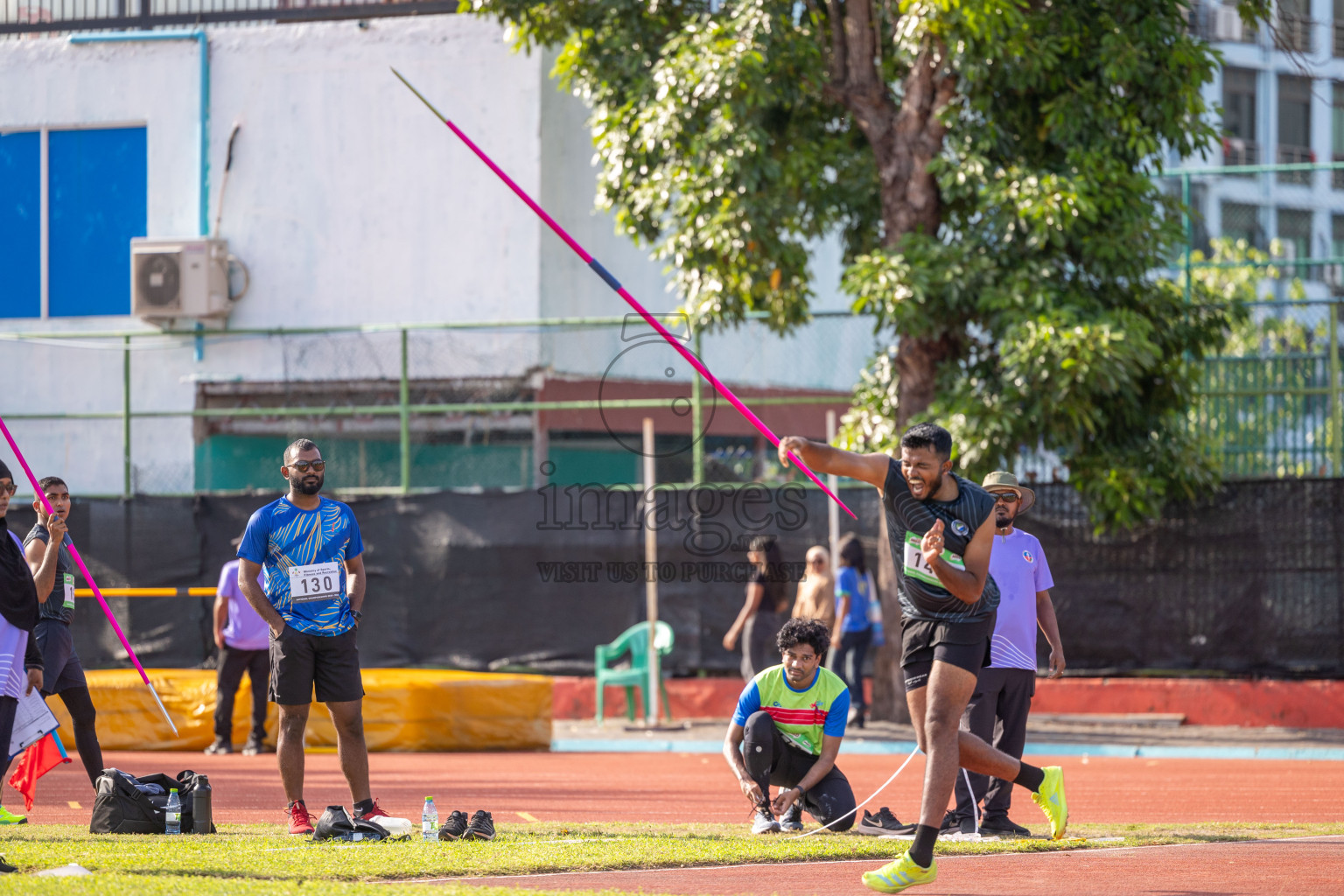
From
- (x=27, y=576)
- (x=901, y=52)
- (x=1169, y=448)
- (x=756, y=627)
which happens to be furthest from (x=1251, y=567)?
(x=27, y=576)

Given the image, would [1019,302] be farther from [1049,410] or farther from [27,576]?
[27,576]

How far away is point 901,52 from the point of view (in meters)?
14.3

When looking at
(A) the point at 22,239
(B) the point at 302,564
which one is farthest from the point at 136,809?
(A) the point at 22,239

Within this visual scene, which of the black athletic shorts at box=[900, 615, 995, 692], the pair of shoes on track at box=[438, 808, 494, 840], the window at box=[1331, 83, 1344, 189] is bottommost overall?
the pair of shoes on track at box=[438, 808, 494, 840]

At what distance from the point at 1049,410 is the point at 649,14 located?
526 cm

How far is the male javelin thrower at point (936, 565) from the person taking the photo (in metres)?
6.54

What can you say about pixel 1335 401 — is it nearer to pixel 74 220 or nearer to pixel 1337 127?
pixel 74 220

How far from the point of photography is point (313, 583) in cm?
814

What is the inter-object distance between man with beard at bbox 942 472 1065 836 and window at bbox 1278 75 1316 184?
3876cm

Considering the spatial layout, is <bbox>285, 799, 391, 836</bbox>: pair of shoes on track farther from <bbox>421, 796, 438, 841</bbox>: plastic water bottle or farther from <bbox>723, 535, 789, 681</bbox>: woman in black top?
<bbox>723, 535, 789, 681</bbox>: woman in black top

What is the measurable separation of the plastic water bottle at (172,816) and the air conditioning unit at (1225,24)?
130ft

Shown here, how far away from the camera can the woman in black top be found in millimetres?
15242

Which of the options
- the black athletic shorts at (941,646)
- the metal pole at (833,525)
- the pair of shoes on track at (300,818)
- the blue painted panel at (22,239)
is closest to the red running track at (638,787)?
the pair of shoes on track at (300,818)

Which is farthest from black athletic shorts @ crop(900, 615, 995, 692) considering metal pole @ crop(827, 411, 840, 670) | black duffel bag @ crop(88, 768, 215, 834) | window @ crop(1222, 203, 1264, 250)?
window @ crop(1222, 203, 1264, 250)
